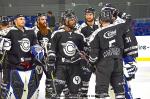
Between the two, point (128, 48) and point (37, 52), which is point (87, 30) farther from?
point (128, 48)

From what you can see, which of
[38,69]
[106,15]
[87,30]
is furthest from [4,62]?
[106,15]

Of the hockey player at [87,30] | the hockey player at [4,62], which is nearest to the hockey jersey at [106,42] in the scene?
the hockey player at [87,30]

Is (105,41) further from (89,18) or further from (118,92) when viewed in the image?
(89,18)

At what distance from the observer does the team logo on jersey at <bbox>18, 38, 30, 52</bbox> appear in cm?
555

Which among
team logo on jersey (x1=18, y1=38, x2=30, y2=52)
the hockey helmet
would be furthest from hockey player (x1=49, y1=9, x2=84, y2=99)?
team logo on jersey (x1=18, y1=38, x2=30, y2=52)

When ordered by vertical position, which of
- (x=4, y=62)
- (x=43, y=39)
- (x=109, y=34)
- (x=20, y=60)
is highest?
(x=109, y=34)

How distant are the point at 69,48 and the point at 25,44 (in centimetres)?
59

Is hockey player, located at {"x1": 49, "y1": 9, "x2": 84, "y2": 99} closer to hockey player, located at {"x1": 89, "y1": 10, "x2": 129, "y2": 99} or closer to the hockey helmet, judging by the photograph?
the hockey helmet

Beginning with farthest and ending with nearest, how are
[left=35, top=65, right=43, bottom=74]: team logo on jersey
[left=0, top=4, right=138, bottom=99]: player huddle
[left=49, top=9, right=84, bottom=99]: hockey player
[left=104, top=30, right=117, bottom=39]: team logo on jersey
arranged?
[left=35, top=65, right=43, bottom=74]: team logo on jersey
[left=49, top=9, right=84, bottom=99]: hockey player
[left=0, top=4, right=138, bottom=99]: player huddle
[left=104, top=30, right=117, bottom=39]: team logo on jersey

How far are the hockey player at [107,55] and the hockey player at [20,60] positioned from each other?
121 cm

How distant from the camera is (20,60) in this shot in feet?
18.1

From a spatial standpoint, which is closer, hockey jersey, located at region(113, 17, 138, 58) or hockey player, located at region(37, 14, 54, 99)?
hockey jersey, located at region(113, 17, 138, 58)

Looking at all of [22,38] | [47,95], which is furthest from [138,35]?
[22,38]

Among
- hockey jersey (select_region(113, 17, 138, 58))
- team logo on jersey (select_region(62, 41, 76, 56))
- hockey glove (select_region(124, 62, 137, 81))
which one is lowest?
hockey glove (select_region(124, 62, 137, 81))
